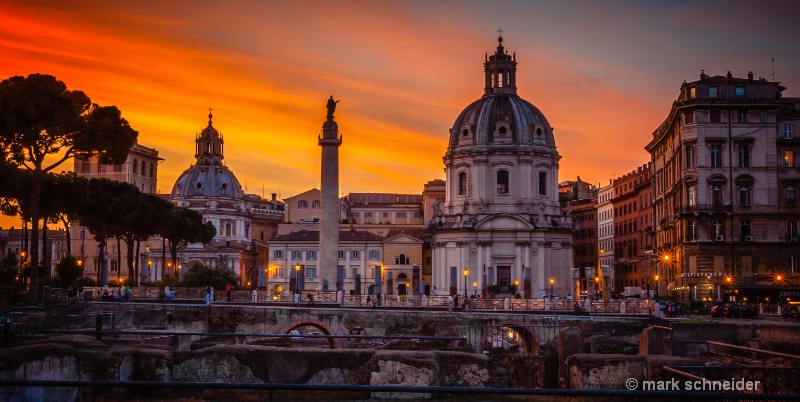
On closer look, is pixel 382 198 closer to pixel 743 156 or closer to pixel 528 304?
pixel 743 156

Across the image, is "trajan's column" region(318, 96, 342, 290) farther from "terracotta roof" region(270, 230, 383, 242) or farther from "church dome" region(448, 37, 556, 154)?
"terracotta roof" region(270, 230, 383, 242)

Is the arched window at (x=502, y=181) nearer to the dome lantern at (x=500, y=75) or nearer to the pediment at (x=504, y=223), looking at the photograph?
the pediment at (x=504, y=223)

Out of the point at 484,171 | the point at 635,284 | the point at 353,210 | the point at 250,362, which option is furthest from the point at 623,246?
the point at 250,362

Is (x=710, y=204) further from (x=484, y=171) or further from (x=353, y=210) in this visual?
(x=353, y=210)

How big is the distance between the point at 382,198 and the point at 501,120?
54832mm

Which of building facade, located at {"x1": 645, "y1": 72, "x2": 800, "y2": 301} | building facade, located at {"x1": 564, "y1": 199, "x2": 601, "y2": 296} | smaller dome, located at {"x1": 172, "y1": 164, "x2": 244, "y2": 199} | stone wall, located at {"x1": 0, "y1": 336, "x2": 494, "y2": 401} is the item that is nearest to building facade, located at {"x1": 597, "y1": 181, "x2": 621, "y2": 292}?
building facade, located at {"x1": 564, "y1": 199, "x2": 601, "y2": 296}

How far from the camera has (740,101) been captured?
244 ft

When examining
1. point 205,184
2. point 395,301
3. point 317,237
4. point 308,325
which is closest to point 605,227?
point 317,237

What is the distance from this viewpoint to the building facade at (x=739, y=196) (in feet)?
243

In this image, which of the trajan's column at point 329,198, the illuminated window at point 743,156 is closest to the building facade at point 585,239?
the illuminated window at point 743,156

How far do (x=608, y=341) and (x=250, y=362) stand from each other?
25104 millimetres

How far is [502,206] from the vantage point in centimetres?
11144

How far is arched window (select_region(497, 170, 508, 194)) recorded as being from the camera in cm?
11206

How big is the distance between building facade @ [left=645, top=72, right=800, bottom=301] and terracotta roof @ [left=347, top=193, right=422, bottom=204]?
298ft
